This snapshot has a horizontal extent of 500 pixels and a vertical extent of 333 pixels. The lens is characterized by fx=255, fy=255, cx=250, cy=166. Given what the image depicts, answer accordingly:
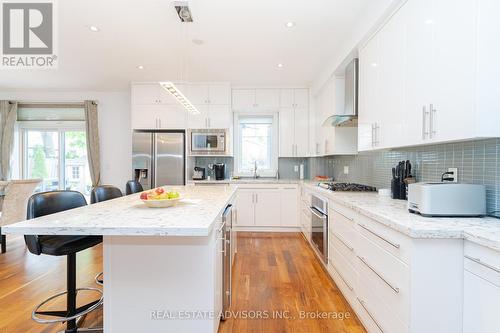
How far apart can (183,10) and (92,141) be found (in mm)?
3802

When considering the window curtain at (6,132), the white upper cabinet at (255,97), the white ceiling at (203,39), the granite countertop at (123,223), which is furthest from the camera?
the window curtain at (6,132)

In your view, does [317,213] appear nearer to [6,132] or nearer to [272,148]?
[272,148]

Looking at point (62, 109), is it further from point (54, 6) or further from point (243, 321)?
point (243, 321)

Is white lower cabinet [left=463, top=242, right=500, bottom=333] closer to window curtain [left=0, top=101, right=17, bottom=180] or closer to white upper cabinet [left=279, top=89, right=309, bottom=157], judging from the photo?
white upper cabinet [left=279, top=89, right=309, bottom=157]

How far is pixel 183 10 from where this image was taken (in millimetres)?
2240

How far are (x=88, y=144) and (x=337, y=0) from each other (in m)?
4.88

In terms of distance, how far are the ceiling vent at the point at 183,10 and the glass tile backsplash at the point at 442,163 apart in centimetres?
231

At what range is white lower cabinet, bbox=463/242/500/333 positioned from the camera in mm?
1049

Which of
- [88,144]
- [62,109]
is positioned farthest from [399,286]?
[62,109]

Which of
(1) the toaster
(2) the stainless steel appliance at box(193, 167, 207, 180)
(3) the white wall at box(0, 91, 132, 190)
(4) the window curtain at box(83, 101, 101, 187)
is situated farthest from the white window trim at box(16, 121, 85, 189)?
(1) the toaster

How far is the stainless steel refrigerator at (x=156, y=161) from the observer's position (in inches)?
175

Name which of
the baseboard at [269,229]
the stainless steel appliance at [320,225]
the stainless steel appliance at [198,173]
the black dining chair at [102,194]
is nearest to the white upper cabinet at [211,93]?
the stainless steel appliance at [198,173]

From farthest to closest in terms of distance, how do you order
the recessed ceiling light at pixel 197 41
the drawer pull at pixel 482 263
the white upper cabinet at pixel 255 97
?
the white upper cabinet at pixel 255 97 → the recessed ceiling light at pixel 197 41 → the drawer pull at pixel 482 263

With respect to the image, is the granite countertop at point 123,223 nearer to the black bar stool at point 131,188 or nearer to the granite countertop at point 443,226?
the granite countertop at point 443,226
